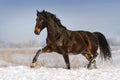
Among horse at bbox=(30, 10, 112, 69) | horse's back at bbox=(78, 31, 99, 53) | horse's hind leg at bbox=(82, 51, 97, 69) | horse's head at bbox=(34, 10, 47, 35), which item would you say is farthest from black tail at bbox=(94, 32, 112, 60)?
horse's head at bbox=(34, 10, 47, 35)

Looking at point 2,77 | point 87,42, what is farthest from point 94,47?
point 2,77

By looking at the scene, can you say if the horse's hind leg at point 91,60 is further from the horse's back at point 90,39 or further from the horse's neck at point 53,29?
the horse's neck at point 53,29

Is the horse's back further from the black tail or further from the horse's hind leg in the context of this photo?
the black tail

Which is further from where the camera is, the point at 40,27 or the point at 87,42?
the point at 87,42

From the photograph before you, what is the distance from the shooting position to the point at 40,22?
15.3 meters

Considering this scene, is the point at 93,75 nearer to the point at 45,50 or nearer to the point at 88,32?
the point at 45,50

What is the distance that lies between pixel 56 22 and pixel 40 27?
77cm

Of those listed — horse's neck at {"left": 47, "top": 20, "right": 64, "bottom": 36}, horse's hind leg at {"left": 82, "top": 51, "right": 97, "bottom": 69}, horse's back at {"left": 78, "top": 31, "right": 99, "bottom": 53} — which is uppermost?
horse's neck at {"left": 47, "top": 20, "right": 64, "bottom": 36}

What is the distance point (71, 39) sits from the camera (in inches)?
629

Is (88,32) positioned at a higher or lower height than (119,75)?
higher

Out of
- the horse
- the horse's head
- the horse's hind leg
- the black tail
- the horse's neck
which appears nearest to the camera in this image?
the horse's head

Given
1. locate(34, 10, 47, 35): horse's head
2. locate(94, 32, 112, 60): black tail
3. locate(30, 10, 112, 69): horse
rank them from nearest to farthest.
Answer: locate(34, 10, 47, 35): horse's head, locate(30, 10, 112, 69): horse, locate(94, 32, 112, 60): black tail

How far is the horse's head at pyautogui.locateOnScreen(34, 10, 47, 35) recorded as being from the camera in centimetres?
1516

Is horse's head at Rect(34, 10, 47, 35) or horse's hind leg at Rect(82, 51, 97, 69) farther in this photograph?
horse's hind leg at Rect(82, 51, 97, 69)
